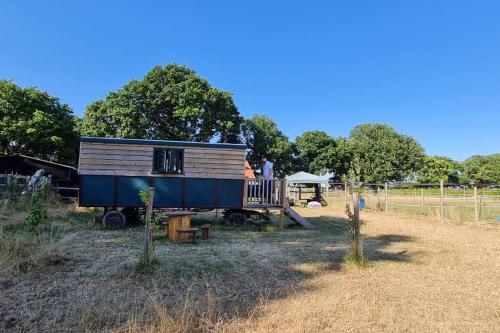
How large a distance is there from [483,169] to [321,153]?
49.5 meters

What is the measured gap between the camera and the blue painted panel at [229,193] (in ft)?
38.5

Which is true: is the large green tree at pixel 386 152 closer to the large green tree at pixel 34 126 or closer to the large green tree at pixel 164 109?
the large green tree at pixel 164 109

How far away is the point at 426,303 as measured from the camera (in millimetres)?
4375

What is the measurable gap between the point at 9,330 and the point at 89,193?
26.4 feet

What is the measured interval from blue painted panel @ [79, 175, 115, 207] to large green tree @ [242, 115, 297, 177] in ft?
89.6

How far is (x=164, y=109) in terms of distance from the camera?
28.9 metres

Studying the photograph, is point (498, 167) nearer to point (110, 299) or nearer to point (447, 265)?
point (447, 265)

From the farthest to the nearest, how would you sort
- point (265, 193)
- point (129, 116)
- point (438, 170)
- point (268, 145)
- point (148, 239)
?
point (438, 170), point (268, 145), point (129, 116), point (265, 193), point (148, 239)

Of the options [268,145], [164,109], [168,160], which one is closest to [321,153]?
[268,145]

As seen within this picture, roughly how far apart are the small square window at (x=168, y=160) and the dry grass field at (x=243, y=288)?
3.54m

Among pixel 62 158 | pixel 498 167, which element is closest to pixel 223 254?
pixel 62 158

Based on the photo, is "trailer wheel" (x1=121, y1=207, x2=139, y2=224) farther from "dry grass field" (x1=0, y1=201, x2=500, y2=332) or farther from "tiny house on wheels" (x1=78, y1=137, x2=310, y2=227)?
"dry grass field" (x1=0, y1=201, x2=500, y2=332)

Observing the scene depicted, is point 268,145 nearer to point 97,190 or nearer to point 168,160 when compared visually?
point 168,160

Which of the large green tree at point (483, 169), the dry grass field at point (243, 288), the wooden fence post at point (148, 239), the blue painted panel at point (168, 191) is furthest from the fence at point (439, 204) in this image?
the large green tree at point (483, 169)
